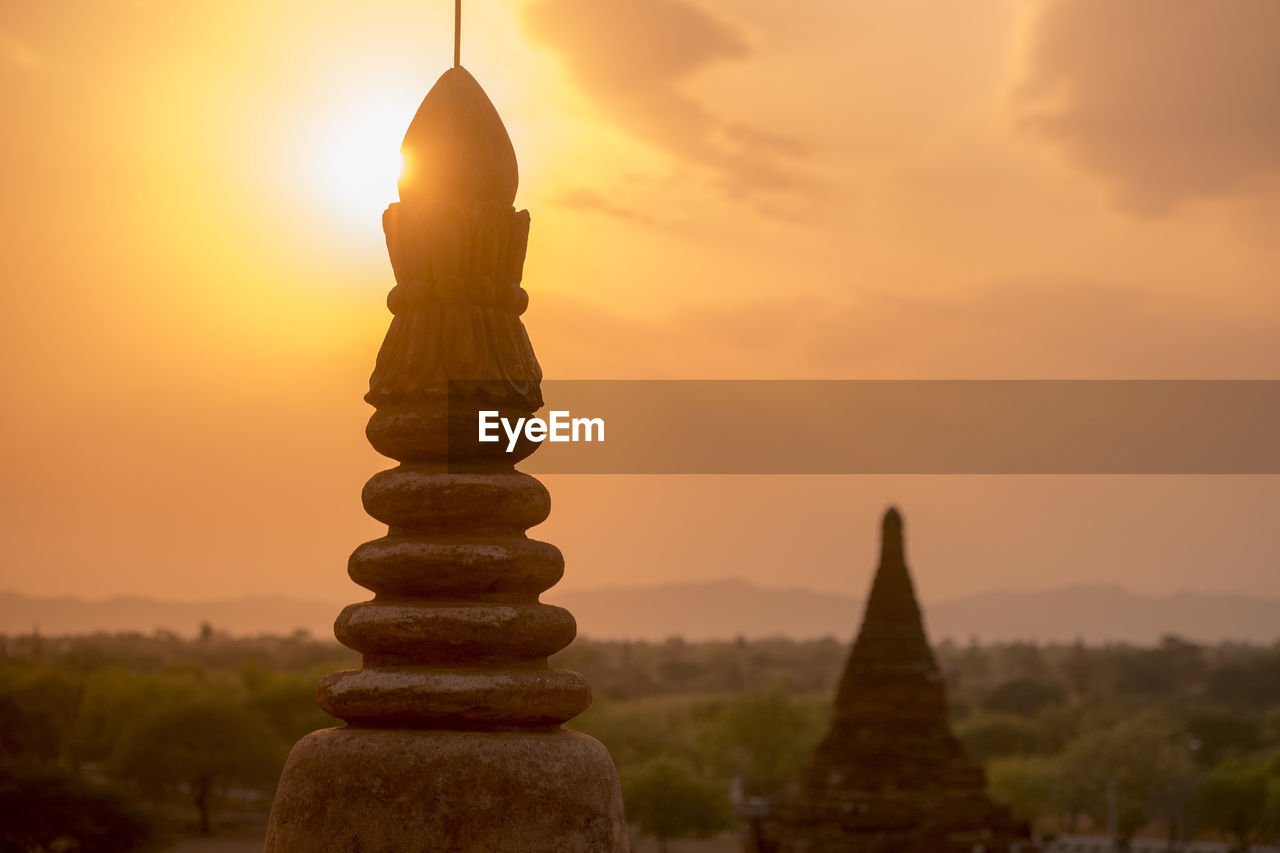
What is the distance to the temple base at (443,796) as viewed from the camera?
7074 mm

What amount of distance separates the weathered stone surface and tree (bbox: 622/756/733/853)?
56.8 metres

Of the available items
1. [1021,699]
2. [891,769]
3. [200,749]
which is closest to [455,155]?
[891,769]

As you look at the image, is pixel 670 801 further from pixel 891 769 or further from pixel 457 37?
pixel 457 37

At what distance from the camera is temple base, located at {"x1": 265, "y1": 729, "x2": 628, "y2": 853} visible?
7074 mm

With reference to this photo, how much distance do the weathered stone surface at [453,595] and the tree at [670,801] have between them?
56.8 metres

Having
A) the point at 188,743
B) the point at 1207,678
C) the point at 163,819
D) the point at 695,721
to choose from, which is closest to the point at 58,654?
the point at 188,743

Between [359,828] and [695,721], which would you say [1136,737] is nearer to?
[695,721]

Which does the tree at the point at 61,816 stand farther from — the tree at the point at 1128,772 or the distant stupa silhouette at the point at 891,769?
Result: the tree at the point at 1128,772

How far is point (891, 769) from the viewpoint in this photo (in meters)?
34.3

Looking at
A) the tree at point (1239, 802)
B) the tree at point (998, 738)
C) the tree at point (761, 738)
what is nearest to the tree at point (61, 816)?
the tree at point (1239, 802)

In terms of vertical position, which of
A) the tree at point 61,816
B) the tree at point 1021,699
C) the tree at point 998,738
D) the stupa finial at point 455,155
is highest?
the tree at point 1021,699

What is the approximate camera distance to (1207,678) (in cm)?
13225

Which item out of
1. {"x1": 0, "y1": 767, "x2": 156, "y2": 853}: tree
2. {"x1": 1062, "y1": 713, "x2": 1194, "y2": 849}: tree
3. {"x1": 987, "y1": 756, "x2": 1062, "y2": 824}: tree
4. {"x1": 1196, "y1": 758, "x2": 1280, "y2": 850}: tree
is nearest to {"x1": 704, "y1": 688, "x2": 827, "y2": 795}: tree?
{"x1": 987, "y1": 756, "x2": 1062, "y2": 824}: tree

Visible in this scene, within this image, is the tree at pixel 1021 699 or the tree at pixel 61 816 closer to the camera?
the tree at pixel 61 816
